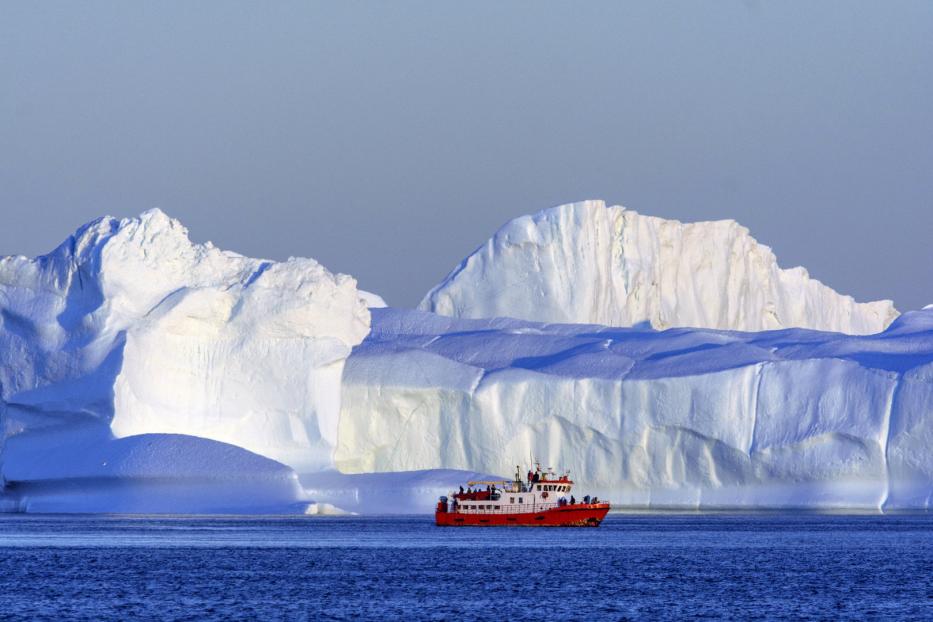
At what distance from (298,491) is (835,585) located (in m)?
17.5

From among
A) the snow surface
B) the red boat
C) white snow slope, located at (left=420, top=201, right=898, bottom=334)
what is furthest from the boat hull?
white snow slope, located at (left=420, top=201, right=898, bottom=334)

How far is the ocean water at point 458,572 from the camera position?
96.7 ft

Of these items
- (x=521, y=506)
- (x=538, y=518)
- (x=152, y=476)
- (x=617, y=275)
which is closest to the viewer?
(x=152, y=476)

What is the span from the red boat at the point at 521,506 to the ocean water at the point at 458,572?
630 millimetres

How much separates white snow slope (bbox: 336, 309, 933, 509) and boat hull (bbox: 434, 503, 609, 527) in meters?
2.86

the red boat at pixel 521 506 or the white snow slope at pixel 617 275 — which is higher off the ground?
the white snow slope at pixel 617 275

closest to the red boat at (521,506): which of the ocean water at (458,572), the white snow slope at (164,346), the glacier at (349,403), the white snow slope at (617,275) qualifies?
the ocean water at (458,572)

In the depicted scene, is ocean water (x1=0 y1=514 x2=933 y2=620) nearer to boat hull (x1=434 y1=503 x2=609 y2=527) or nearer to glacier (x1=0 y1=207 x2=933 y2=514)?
boat hull (x1=434 y1=503 x2=609 y2=527)

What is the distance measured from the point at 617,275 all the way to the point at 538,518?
54.5 feet

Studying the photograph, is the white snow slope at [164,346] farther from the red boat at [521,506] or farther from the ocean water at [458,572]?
the red boat at [521,506]

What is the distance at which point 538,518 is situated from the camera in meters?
51.0

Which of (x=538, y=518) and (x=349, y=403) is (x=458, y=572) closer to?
(x=538, y=518)

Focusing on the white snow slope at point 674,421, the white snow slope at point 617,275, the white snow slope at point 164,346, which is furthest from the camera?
the white snow slope at point 617,275

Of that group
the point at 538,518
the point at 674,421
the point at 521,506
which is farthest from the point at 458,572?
the point at 674,421
